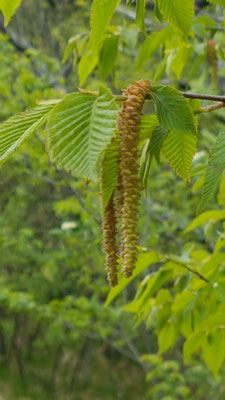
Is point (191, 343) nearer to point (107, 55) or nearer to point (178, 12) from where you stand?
point (107, 55)

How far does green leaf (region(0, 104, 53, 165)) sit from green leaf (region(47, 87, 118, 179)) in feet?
0.15

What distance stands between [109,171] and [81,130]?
81 millimetres

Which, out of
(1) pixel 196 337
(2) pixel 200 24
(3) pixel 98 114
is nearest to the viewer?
(3) pixel 98 114

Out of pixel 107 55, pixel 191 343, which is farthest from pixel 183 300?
pixel 107 55

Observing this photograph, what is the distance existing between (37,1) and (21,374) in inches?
317

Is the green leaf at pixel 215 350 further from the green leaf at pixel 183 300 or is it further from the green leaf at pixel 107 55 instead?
the green leaf at pixel 107 55

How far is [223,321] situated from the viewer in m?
1.41

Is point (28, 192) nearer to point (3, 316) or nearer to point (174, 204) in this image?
point (174, 204)

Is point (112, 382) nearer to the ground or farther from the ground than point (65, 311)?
nearer to the ground

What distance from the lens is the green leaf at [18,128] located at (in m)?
0.68

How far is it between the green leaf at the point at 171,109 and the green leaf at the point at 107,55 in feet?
2.79

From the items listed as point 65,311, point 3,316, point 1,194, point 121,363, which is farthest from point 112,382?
point 65,311

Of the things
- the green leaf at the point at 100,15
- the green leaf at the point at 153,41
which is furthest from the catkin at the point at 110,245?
the green leaf at the point at 153,41

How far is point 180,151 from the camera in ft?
2.75
